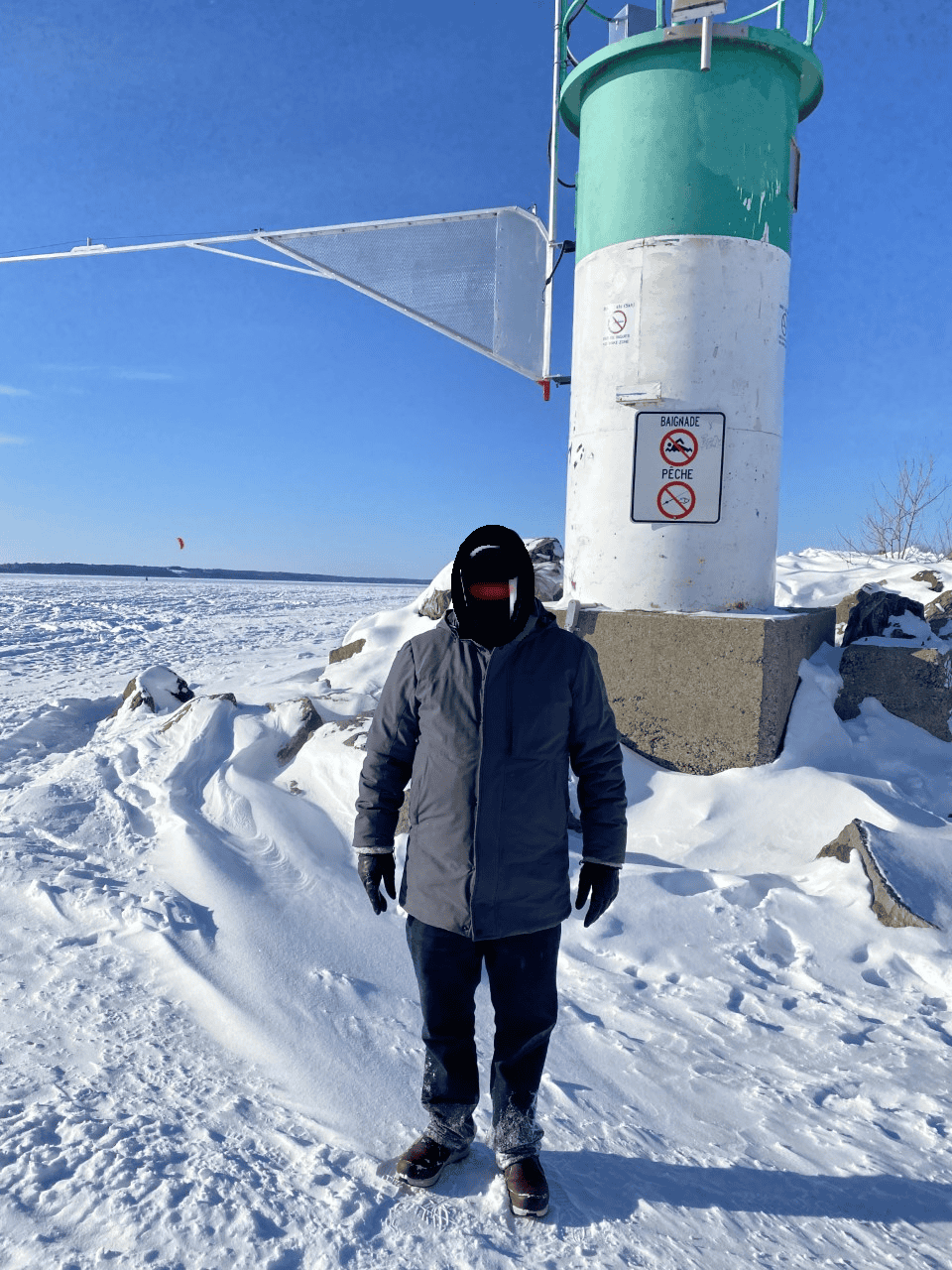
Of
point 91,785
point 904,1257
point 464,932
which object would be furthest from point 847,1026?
point 91,785

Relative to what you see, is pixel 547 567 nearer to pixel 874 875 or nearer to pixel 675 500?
pixel 675 500

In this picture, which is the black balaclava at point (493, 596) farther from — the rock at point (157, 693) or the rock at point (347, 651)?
the rock at point (347, 651)

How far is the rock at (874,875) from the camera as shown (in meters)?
3.48

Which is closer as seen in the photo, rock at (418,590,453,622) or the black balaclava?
the black balaclava

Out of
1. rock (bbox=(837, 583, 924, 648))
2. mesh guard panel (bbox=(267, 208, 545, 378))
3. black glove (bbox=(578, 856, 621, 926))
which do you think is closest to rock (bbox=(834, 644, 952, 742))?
rock (bbox=(837, 583, 924, 648))

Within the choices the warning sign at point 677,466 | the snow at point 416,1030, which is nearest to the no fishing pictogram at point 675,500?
the warning sign at point 677,466

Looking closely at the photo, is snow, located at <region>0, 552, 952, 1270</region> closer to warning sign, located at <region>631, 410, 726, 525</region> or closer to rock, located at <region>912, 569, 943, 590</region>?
warning sign, located at <region>631, 410, 726, 525</region>

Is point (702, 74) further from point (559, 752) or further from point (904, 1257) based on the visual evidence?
point (904, 1257)

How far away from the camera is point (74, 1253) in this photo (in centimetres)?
184

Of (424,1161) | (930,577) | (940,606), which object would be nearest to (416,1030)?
(424,1161)

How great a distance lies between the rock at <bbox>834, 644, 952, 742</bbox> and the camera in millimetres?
5289

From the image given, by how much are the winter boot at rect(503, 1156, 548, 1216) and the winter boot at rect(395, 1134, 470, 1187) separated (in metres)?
0.16

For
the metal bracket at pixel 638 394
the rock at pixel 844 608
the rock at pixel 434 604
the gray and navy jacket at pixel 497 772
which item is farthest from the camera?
the rock at pixel 434 604

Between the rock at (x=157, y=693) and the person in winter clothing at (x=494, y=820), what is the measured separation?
5.21m
